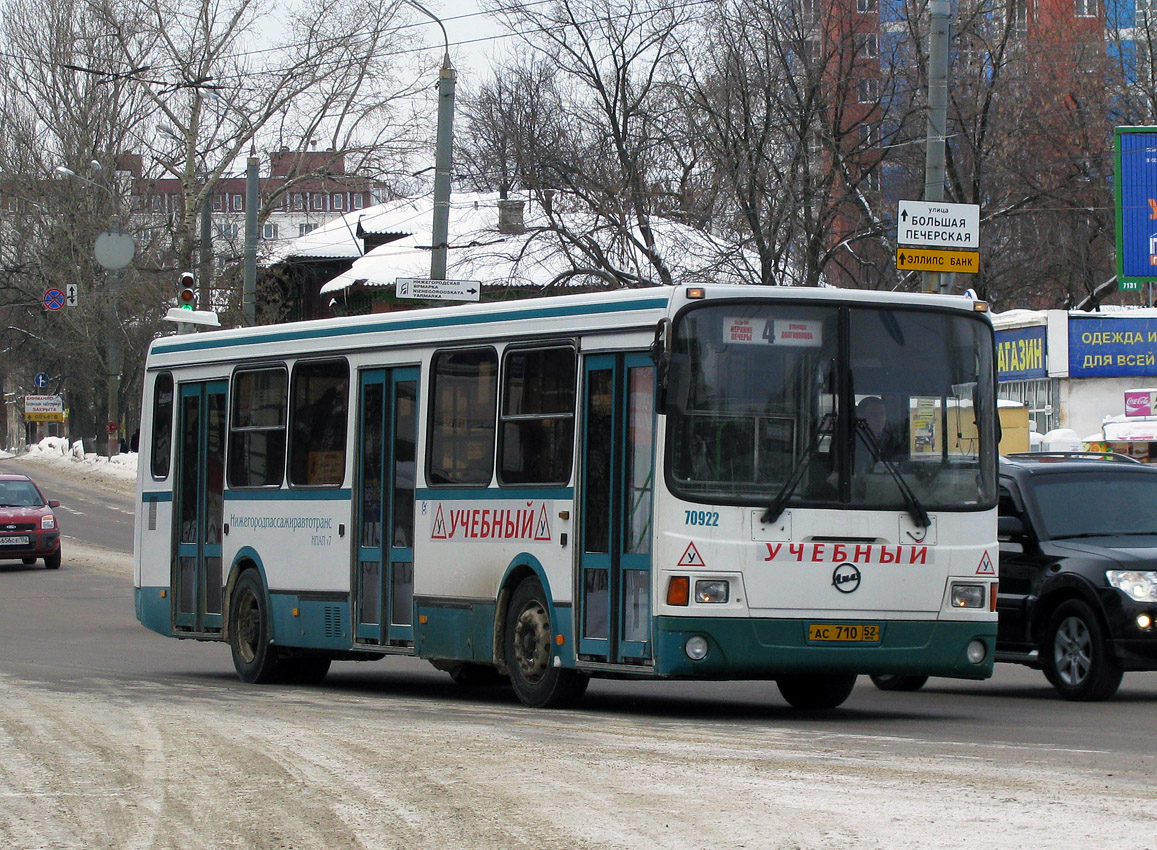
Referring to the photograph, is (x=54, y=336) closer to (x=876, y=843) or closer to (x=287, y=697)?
(x=287, y=697)

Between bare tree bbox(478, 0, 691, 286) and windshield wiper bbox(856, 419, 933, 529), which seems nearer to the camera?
windshield wiper bbox(856, 419, 933, 529)

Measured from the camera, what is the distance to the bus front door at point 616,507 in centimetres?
1124

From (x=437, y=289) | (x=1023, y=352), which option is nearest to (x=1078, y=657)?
(x=437, y=289)

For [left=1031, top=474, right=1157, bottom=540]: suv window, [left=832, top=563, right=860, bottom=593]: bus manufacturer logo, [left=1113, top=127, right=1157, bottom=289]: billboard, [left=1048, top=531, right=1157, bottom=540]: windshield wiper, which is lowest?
[left=832, top=563, right=860, bottom=593]: bus manufacturer logo

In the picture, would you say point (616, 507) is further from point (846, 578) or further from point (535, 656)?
point (846, 578)

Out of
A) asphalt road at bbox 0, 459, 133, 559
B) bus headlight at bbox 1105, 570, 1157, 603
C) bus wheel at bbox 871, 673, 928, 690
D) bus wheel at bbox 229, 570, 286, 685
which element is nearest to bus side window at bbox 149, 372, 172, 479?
bus wheel at bbox 229, 570, 286, 685

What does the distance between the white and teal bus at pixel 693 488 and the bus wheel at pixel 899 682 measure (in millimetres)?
2168

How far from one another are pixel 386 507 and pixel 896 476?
163 inches

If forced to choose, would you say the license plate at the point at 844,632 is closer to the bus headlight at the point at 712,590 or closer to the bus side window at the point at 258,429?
the bus headlight at the point at 712,590

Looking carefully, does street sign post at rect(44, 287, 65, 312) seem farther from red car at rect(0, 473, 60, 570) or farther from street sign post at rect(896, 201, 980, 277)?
street sign post at rect(896, 201, 980, 277)

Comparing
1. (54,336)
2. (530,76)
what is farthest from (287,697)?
(54,336)

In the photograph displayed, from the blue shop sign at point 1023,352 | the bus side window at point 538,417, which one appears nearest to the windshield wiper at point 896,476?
the bus side window at point 538,417

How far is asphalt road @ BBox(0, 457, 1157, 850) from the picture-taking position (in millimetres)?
6977

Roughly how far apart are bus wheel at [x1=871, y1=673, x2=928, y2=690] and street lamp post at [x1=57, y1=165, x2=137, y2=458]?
30.8 meters
